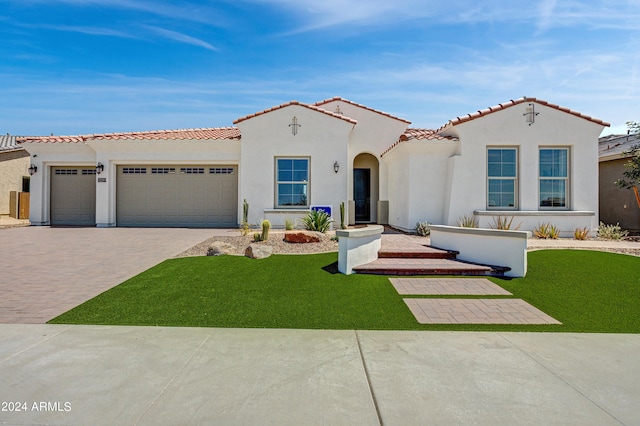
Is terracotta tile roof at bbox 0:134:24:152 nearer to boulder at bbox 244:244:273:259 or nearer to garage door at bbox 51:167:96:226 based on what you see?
garage door at bbox 51:167:96:226

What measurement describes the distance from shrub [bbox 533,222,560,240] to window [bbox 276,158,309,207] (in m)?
9.21

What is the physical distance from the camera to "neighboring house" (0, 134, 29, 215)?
22.1 meters

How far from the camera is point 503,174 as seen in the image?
45.7 ft

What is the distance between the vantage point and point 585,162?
13688 millimetres

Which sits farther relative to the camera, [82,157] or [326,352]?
[82,157]

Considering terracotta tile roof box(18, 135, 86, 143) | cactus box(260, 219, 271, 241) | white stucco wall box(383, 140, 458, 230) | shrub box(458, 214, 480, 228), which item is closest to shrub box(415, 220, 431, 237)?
white stucco wall box(383, 140, 458, 230)

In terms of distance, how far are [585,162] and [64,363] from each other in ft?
55.0

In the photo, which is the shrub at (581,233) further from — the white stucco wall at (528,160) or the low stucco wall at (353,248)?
the low stucco wall at (353,248)

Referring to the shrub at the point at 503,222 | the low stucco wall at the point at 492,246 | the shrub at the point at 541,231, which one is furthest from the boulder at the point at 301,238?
the shrub at the point at 541,231

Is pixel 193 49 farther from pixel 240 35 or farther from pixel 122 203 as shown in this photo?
pixel 122 203

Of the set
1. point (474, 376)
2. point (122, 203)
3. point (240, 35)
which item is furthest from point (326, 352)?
point (122, 203)

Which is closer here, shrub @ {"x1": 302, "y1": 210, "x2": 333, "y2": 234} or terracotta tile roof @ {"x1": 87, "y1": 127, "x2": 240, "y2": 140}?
shrub @ {"x1": 302, "y1": 210, "x2": 333, "y2": 234}

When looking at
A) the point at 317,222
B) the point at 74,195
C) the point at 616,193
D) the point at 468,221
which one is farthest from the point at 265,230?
the point at 616,193

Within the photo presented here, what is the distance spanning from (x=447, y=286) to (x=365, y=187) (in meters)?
12.1
